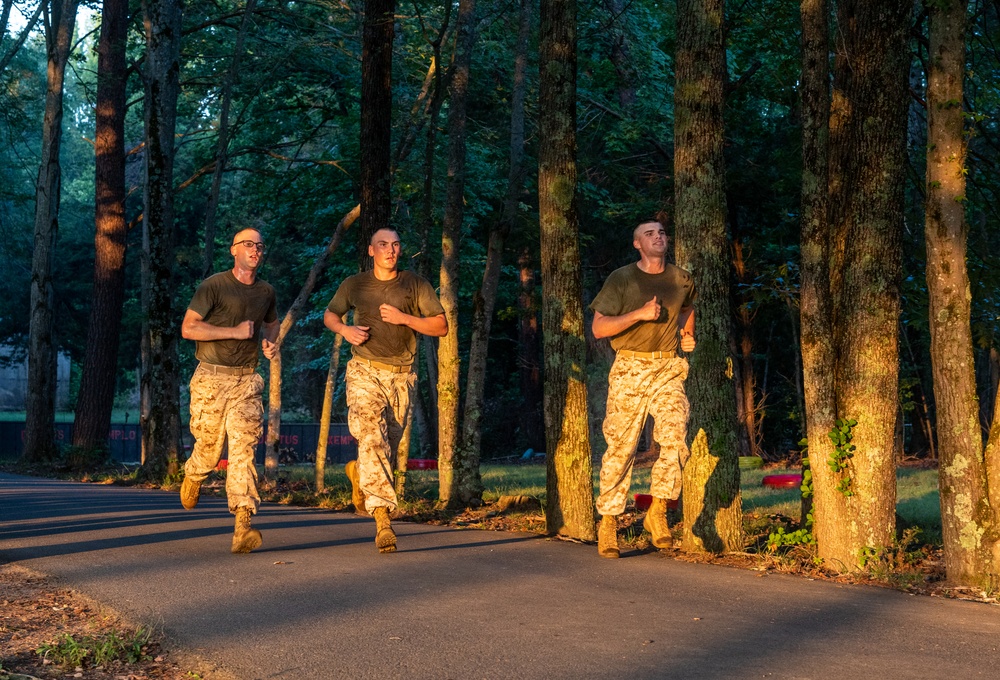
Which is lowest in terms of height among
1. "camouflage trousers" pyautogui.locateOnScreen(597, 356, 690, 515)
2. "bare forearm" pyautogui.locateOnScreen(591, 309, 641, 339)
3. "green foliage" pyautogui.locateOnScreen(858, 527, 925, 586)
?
"green foliage" pyautogui.locateOnScreen(858, 527, 925, 586)

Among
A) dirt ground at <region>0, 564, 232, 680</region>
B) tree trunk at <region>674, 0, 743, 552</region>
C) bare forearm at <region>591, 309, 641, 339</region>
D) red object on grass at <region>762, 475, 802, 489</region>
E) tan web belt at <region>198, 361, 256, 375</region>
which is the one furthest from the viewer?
red object on grass at <region>762, 475, 802, 489</region>

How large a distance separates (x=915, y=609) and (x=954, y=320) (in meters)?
2.42

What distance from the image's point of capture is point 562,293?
12.1 m

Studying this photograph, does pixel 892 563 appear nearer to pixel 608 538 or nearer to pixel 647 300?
pixel 608 538

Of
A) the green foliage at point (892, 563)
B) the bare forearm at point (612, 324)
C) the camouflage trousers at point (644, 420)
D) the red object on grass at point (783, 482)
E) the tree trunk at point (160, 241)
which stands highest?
the tree trunk at point (160, 241)

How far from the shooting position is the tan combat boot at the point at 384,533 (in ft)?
33.3

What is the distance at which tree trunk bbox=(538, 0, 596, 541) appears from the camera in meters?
12.0

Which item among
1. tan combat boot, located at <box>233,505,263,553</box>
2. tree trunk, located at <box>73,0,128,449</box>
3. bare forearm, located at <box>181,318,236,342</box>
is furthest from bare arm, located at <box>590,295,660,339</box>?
tree trunk, located at <box>73,0,128,449</box>

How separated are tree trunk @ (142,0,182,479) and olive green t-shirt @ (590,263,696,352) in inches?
544

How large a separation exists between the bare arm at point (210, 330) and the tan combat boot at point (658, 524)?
3.41 metres

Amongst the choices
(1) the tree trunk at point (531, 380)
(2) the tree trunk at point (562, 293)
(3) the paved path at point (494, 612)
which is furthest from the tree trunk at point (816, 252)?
(1) the tree trunk at point (531, 380)

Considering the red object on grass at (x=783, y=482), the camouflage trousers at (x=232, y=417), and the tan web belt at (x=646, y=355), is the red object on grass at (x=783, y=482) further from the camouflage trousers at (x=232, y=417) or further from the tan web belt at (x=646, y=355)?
the camouflage trousers at (x=232, y=417)

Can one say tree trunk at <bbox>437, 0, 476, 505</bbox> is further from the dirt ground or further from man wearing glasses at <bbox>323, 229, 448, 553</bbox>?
the dirt ground

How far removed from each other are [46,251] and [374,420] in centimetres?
2341
